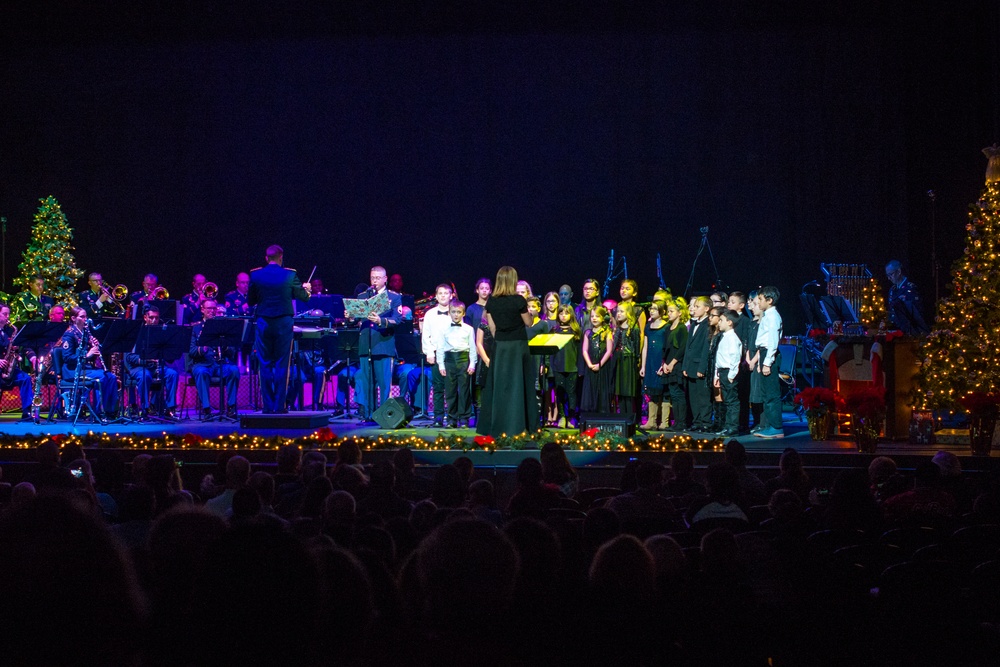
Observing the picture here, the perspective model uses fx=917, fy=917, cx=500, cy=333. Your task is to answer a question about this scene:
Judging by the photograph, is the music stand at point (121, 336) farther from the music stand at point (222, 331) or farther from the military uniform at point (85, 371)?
the military uniform at point (85, 371)

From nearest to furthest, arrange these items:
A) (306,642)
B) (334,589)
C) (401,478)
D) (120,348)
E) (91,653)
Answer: (91,653)
(306,642)
(334,589)
(401,478)
(120,348)

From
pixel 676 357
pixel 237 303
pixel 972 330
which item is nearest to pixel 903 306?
pixel 972 330

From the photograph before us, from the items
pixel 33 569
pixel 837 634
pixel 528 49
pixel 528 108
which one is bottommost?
pixel 837 634

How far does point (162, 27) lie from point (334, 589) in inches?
746

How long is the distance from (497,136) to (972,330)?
33.8 ft

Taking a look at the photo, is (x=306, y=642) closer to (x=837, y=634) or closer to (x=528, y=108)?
(x=837, y=634)

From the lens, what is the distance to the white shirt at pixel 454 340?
501 inches

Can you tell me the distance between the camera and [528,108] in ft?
60.6

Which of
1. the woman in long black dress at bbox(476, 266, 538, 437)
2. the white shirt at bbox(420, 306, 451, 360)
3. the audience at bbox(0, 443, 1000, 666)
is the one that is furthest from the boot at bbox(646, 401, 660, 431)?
the audience at bbox(0, 443, 1000, 666)

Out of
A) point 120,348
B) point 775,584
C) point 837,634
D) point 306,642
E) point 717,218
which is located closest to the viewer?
point 306,642

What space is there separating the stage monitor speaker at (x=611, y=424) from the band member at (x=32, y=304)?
11160 mm

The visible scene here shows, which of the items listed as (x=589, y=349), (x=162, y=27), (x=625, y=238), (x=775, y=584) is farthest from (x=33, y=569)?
(x=162, y=27)

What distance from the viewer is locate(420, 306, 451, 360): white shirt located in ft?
41.7

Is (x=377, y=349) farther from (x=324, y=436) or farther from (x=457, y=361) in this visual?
(x=324, y=436)
